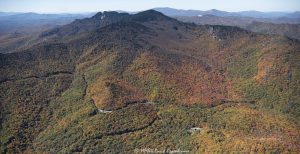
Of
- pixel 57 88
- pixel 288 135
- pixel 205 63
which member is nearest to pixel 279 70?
pixel 205 63

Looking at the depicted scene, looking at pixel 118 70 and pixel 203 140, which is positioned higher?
pixel 118 70

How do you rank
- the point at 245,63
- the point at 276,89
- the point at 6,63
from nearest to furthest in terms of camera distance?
the point at 276,89 → the point at 6,63 → the point at 245,63

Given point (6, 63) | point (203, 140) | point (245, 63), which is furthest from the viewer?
point (245, 63)

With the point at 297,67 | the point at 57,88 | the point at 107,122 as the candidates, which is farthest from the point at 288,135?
the point at 57,88

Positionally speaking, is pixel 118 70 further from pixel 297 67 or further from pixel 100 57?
pixel 297 67

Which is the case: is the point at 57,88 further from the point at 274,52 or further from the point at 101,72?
the point at 274,52

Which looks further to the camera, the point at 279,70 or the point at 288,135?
the point at 279,70
